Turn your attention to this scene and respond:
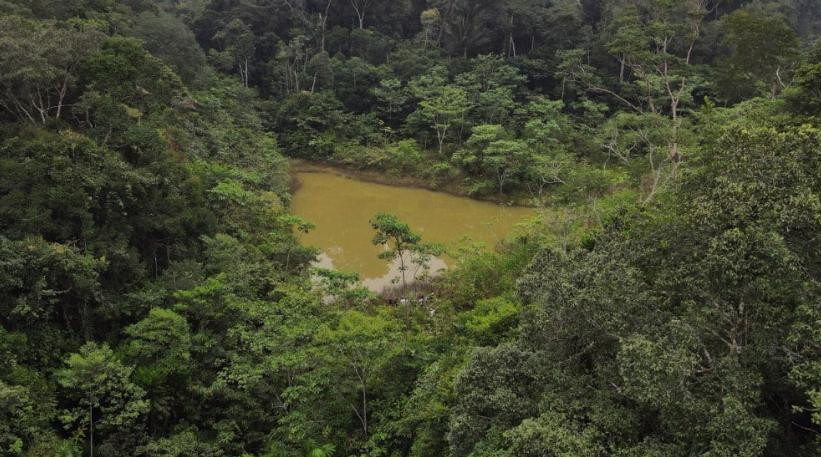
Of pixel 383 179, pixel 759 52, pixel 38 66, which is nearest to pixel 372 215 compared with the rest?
pixel 383 179

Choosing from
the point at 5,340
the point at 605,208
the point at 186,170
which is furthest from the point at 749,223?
the point at 186,170

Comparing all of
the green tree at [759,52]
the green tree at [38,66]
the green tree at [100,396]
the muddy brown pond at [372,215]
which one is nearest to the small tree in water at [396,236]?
the muddy brown pond at [372,215]

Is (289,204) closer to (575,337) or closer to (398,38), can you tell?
(575,337)

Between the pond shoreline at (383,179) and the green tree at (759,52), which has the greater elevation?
the green tree at (759,52)

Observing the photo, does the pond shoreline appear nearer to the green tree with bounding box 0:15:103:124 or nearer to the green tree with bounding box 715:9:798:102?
the green tree with bounding box 715:9:798:102

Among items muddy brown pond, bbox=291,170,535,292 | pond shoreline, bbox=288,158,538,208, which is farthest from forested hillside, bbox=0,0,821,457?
pond shoreline, bbox=288,158,538,208

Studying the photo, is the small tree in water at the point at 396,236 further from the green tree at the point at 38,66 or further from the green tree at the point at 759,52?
the green tree at the point at 759,52
